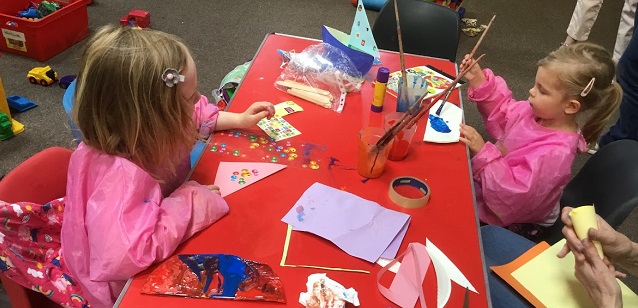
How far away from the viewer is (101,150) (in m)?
1.14

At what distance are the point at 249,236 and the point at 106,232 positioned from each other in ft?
0.99

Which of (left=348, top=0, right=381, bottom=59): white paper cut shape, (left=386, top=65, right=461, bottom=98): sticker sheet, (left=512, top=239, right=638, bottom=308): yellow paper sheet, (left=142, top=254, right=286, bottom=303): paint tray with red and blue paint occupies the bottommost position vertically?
(left=512, top=239, right=638, bottom=308): yellow paper sheet

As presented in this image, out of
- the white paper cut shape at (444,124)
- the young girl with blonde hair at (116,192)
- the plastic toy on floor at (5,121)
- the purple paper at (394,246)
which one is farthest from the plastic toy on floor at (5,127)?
the purple paper at (394,246)

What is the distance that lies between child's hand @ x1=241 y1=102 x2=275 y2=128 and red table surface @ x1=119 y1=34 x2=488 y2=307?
5cm

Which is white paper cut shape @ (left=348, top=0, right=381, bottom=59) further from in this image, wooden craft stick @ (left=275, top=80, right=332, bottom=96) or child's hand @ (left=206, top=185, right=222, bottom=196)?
child's hand @ (left=206, top=185, right=222, bottom=196)

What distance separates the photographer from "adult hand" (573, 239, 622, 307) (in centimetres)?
113

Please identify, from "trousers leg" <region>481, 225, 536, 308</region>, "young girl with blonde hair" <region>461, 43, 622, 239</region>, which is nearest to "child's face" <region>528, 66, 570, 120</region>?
"young girl with blonde hair" <region>461, 43, 622, 239</region>

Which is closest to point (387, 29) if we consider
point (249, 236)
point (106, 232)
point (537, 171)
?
point (537, 171)

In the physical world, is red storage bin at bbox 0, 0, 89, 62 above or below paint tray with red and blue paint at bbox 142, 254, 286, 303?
below

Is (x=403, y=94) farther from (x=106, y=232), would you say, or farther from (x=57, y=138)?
(x=57, y=138)

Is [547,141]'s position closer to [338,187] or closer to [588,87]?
[588,87]

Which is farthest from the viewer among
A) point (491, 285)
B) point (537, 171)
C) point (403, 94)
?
point (403, 94)

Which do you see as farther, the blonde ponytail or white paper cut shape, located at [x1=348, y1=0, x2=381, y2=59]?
white paper cut shape, located at [x1=348, y1=0, x2=381, y2=59]

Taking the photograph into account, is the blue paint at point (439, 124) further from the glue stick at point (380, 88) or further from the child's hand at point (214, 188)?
the child's hand at point (214, 188)
